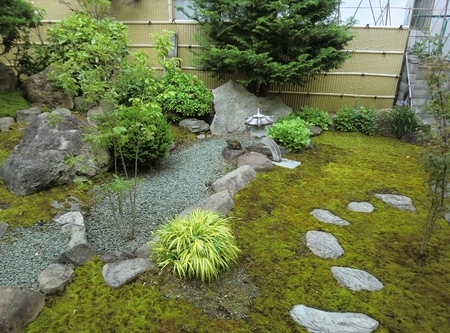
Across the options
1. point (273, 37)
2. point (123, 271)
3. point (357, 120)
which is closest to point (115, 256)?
point (123, 271)

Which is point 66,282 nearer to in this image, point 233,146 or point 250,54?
point 233,146

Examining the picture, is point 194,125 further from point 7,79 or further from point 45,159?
point 7,79

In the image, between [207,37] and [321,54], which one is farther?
[207,37]

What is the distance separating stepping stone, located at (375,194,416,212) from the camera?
14.6 ft

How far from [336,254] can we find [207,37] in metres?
6.34

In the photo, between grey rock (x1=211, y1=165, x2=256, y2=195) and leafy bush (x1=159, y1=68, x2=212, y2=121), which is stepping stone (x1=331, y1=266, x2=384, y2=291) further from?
leafy bush (x1=159, y1=68, x2=212, y2=121)

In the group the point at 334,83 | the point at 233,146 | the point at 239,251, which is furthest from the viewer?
the point at 334,83

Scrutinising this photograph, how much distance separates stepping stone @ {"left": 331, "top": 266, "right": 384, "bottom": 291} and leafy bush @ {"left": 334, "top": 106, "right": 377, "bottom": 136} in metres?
5.37

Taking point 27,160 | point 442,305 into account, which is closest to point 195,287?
point 442,305

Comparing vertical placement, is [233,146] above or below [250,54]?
below

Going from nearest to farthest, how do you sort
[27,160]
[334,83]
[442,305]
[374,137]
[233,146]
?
[442,305]
[27,160]
[233,146]
[374,137]
[334,83]

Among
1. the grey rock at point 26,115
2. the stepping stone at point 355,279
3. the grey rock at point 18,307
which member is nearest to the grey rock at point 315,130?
the stepping stone at point 355,279

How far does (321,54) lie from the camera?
6910 mm

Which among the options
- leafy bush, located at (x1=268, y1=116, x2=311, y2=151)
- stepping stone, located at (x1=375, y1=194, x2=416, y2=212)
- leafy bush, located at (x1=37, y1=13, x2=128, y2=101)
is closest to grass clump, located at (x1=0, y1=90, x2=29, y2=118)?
leafy bush, located at (x1=37, y1=13, x2=128, y2=101)
